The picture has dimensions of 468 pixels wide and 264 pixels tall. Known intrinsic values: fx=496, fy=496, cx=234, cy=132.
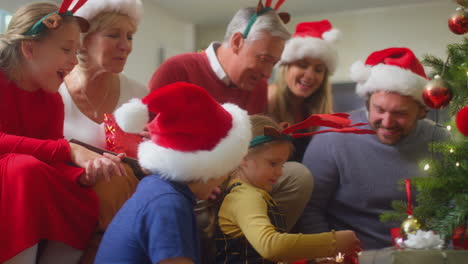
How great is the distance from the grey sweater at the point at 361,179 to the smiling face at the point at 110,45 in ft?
2.78

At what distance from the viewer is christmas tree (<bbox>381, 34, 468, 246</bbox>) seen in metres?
1.14

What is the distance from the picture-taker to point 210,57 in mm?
2033

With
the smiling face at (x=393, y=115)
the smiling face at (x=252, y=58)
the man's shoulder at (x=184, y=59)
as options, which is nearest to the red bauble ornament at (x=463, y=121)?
the smiling face at (x=393, y=115)

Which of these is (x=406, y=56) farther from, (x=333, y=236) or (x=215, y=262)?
(x=215, y=262)

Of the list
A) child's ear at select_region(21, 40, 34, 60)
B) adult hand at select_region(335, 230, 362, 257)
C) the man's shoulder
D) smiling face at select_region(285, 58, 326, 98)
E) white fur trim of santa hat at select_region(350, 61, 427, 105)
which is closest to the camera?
adult hand at select_region(335, 230, 362, 257)

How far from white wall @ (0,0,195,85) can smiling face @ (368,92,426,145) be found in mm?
3284

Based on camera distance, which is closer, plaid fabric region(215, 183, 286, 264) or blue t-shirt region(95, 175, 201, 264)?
blue t-shirt region(95, 175, 201, 264)

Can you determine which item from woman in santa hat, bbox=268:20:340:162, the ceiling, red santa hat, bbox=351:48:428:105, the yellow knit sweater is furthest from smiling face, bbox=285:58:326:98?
the ceiling

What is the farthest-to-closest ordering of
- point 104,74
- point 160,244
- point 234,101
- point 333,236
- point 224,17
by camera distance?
1. point 224,17
2. point 234,101
3. point 104,74
4. point 333,236
5. point 160,244

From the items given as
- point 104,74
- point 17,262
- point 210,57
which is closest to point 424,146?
point 210,57

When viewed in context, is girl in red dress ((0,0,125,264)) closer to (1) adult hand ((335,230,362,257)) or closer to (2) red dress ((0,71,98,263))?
(2) red dress ((0,71,98,263))

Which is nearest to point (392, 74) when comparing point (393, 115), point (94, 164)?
point (393, 115)

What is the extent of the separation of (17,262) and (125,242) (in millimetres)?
273

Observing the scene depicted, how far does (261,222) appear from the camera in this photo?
122 centimetres
